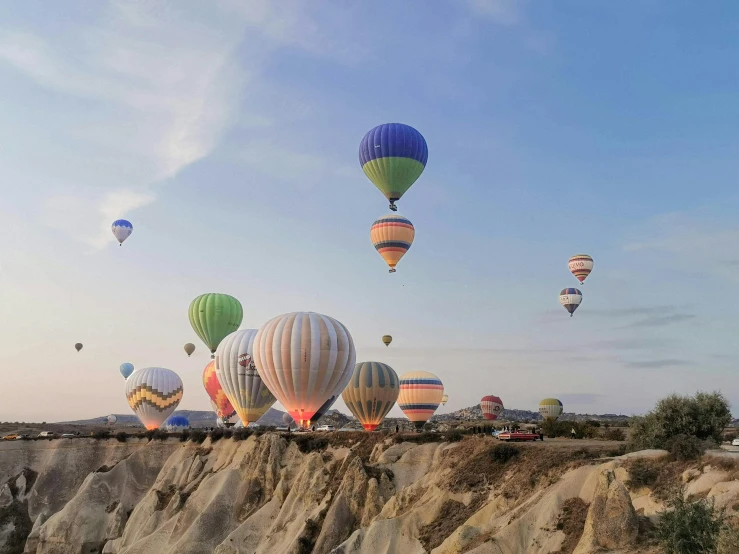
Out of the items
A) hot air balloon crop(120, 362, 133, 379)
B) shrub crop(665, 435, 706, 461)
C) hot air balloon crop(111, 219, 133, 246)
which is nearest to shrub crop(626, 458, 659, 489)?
shrub crop(665, 435, 706, 461)

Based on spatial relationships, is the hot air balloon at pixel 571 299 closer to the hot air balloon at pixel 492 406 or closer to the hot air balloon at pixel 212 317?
the hot air balloon at pixel 492 406

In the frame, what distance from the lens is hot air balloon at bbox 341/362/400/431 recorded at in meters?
67.5

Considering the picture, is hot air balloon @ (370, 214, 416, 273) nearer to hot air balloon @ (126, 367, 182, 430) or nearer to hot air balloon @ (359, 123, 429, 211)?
hot air balloon @ (359, 123, 429, 211)

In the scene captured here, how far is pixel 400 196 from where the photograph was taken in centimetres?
6994

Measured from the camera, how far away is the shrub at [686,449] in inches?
1180

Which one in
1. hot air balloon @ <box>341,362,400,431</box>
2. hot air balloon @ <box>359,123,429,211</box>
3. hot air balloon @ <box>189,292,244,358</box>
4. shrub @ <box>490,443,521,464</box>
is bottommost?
shrub @ <box>490,443,521,464</box>

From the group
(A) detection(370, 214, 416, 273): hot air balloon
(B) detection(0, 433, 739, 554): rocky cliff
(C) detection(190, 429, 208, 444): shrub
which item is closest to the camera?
(B) detection(0, 433, 739, 554): rocky cliff

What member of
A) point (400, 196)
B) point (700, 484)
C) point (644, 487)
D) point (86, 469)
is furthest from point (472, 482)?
point (86, 469)

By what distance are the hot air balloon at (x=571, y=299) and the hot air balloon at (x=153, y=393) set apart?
176 ft

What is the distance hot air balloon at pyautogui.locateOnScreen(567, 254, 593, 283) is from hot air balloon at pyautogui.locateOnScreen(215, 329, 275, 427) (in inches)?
1687

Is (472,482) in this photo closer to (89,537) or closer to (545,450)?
(545,450)

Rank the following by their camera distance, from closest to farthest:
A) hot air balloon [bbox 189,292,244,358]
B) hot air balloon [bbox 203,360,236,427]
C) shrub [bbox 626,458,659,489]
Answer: shrub [bbox 626,458,659,489] < hot air balloon [bbox 189,292,244,358] < hot air balloon [bbox 203,360,236,427]

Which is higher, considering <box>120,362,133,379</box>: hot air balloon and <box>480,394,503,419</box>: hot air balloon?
<box>120,362,133,379</box>: hot air balloon

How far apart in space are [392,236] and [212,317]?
24.7 m
